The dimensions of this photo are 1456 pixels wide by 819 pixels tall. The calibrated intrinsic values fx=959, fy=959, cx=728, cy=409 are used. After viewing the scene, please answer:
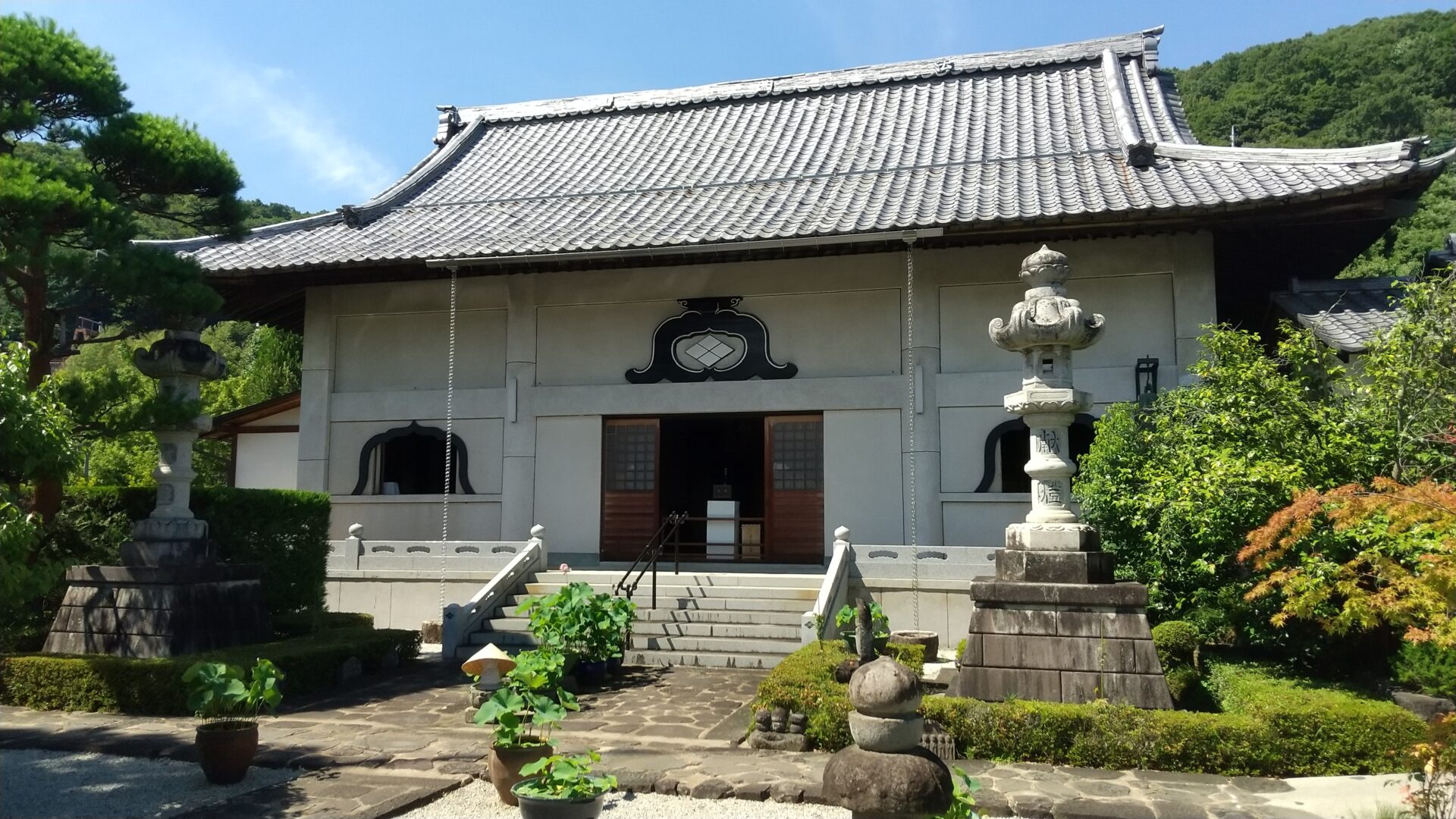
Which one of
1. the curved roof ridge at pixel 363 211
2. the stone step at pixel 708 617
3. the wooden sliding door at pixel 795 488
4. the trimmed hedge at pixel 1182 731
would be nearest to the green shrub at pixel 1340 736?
the trimmed hedge at pixel 1182 731

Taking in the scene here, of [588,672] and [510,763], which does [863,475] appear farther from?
[510,763]

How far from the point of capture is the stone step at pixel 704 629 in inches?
476

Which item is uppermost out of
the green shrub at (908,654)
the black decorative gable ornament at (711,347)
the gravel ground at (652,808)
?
the black decorative gable ornament at (711,347)

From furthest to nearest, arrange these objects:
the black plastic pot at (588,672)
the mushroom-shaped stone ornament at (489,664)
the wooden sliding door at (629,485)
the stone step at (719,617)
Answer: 1. the wooden sliding door at (629,485)
2. the stone step at (719,617)
3. the black plastic pot at (588,672)
4. the mushroom-shaped stone ornament at (489,664)

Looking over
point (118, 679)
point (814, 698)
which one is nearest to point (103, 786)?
point (118, 679)

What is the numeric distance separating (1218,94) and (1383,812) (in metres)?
70.0

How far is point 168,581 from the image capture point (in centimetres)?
1002

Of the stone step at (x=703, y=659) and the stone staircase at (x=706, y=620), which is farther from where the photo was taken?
the stone staircase at (x=706, y=620)

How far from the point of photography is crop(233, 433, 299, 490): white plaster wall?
68.9ft

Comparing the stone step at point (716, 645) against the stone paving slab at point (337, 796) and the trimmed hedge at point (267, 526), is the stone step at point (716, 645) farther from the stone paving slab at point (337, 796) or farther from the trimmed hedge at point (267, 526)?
the stone paving slab at point (337, 796)

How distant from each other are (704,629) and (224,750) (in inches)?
253

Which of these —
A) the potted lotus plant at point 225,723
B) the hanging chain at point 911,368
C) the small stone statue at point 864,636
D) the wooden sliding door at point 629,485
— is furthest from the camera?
the wooden sliding door at point 629,485

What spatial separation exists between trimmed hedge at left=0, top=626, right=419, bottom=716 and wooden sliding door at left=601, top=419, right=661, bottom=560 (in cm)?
615

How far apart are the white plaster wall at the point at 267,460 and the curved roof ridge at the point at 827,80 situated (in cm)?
932
